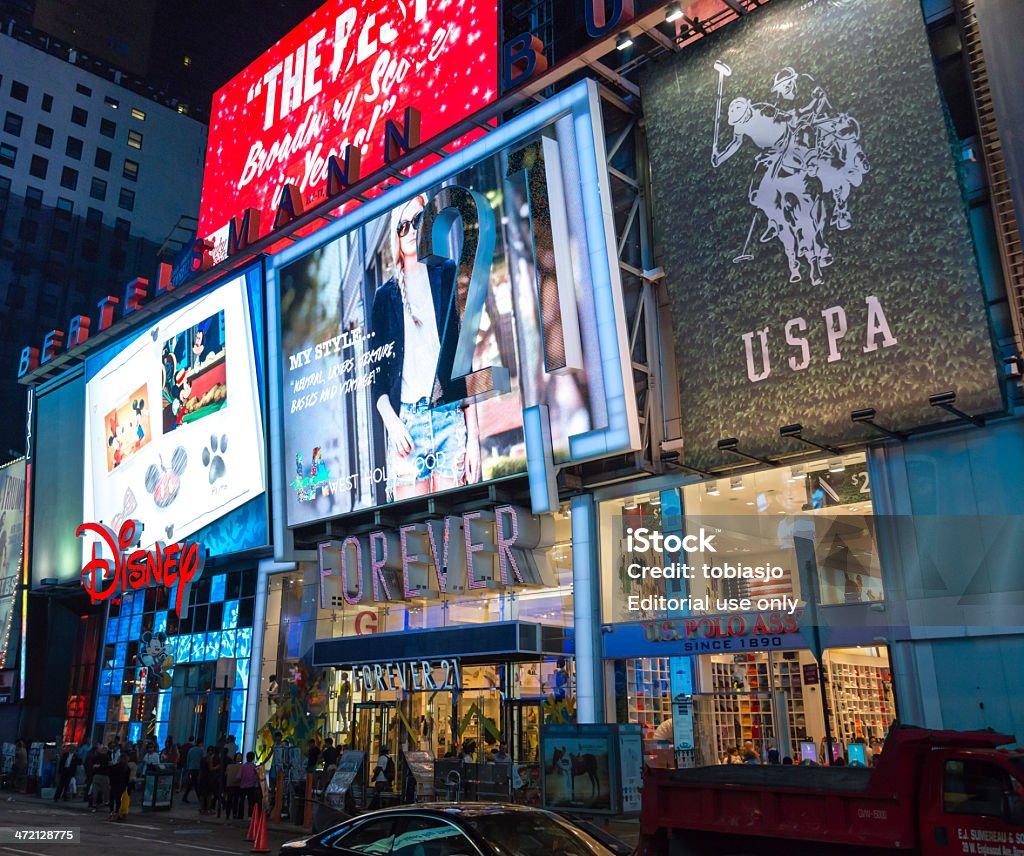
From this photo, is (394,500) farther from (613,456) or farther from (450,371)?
(613,456)

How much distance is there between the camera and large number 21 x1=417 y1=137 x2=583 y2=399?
23.6 metres

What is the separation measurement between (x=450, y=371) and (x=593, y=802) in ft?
40.5

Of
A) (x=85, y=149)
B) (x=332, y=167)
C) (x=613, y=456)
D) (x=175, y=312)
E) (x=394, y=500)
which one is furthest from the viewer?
(x=85, y=149)

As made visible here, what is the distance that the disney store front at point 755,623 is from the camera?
20.2 metres

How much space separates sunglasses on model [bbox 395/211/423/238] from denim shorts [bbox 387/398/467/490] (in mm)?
5337

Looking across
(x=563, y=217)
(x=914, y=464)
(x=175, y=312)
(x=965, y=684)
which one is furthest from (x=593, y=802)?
(x=175, y=312)

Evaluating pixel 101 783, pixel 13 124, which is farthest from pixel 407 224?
pixel 13 124

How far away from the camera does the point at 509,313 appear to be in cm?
2527

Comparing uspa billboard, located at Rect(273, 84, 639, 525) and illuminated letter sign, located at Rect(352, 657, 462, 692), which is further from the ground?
uspa billboard, located at Rect(273, 84, 639, 525)

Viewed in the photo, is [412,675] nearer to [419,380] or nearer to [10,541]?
[419,380]

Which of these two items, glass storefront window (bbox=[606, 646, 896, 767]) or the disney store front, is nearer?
the disney store front

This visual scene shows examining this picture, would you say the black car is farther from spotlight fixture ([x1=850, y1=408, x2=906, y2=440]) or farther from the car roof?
spotlight fixture ([x1=850, y1=408, x2=906, y2=440])

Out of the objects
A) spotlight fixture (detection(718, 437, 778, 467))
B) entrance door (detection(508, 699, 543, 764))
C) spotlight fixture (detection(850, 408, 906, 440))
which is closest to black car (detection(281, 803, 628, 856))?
spotlight fixture (detection(850, 408, 906, 440))

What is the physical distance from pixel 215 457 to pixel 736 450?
2106cm
